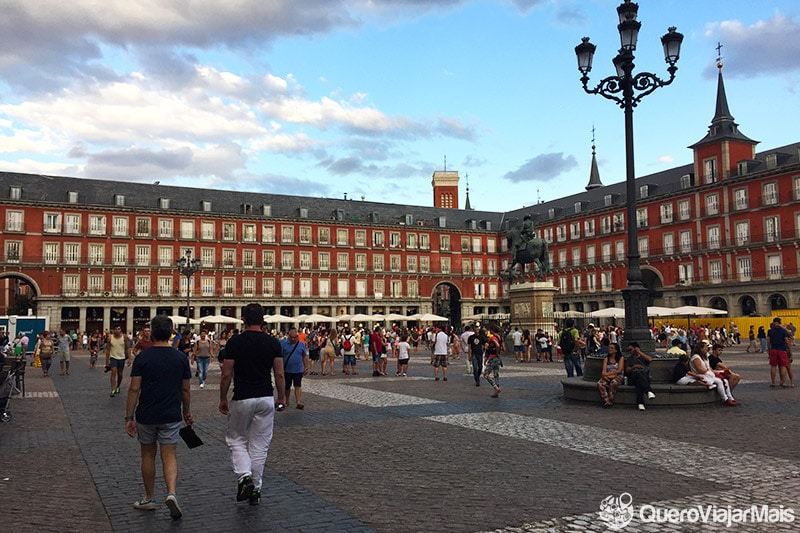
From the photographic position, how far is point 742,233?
50.2m

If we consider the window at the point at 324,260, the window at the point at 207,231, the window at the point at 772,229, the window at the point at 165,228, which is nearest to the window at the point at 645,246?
the window at the point at 772,229

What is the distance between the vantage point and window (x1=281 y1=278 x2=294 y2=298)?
211 feet

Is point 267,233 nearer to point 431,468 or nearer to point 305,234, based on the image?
point 305,234

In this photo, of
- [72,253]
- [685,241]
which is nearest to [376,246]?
Result: [72,253]

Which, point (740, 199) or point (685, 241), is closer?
point (740, 199)

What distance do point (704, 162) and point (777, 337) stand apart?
4330cm

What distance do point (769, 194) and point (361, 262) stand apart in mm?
37606

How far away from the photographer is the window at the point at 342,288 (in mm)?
67000

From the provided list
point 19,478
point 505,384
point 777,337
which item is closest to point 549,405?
point 505,384

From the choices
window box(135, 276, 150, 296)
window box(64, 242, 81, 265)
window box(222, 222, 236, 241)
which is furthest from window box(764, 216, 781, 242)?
window box(64, 242, 81, 265)

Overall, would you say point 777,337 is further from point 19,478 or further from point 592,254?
point 592,254

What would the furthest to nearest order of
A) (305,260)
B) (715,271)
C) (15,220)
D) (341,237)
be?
(341,237)
(305,260)
(15,220)
(715,271)

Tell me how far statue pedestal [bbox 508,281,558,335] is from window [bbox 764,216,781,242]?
91.9ft

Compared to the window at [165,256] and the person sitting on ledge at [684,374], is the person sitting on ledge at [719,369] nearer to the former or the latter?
the person sitting on ledge at [684,374]
